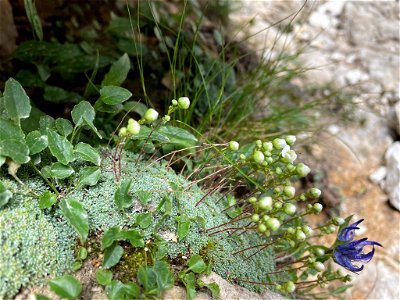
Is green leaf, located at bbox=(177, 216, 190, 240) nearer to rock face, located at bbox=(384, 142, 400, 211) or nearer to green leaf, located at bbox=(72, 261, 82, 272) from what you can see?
green leaf, located at bbox=(72, 261, 82, 272)

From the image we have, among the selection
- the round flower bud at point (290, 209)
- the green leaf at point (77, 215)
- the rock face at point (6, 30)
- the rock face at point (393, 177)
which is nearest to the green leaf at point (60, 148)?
the green leaf at point (77, 215)

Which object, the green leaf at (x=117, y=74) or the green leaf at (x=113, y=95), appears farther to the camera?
the green leaf at (x=117, y=74)

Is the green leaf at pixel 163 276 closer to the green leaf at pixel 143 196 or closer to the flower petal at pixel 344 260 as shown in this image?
the green leaf at pixel 143 196

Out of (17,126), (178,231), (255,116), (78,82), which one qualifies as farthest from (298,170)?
(78,82)

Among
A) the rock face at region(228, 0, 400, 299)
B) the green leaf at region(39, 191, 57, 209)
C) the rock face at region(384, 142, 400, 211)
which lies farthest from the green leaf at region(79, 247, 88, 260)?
the rock face at region(384, 142, 400, 211)

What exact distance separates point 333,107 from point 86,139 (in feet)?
5.62

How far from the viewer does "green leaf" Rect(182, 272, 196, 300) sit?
1.09m

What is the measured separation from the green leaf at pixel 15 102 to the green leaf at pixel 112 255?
1.37 ft

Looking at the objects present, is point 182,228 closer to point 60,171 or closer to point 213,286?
point 213,286

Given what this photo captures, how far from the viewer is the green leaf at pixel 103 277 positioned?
1.03 metres

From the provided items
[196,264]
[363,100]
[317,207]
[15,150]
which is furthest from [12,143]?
[363,100]

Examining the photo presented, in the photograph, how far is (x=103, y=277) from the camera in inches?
40.6

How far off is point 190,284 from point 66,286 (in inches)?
12.2

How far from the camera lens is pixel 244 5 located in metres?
2.96
